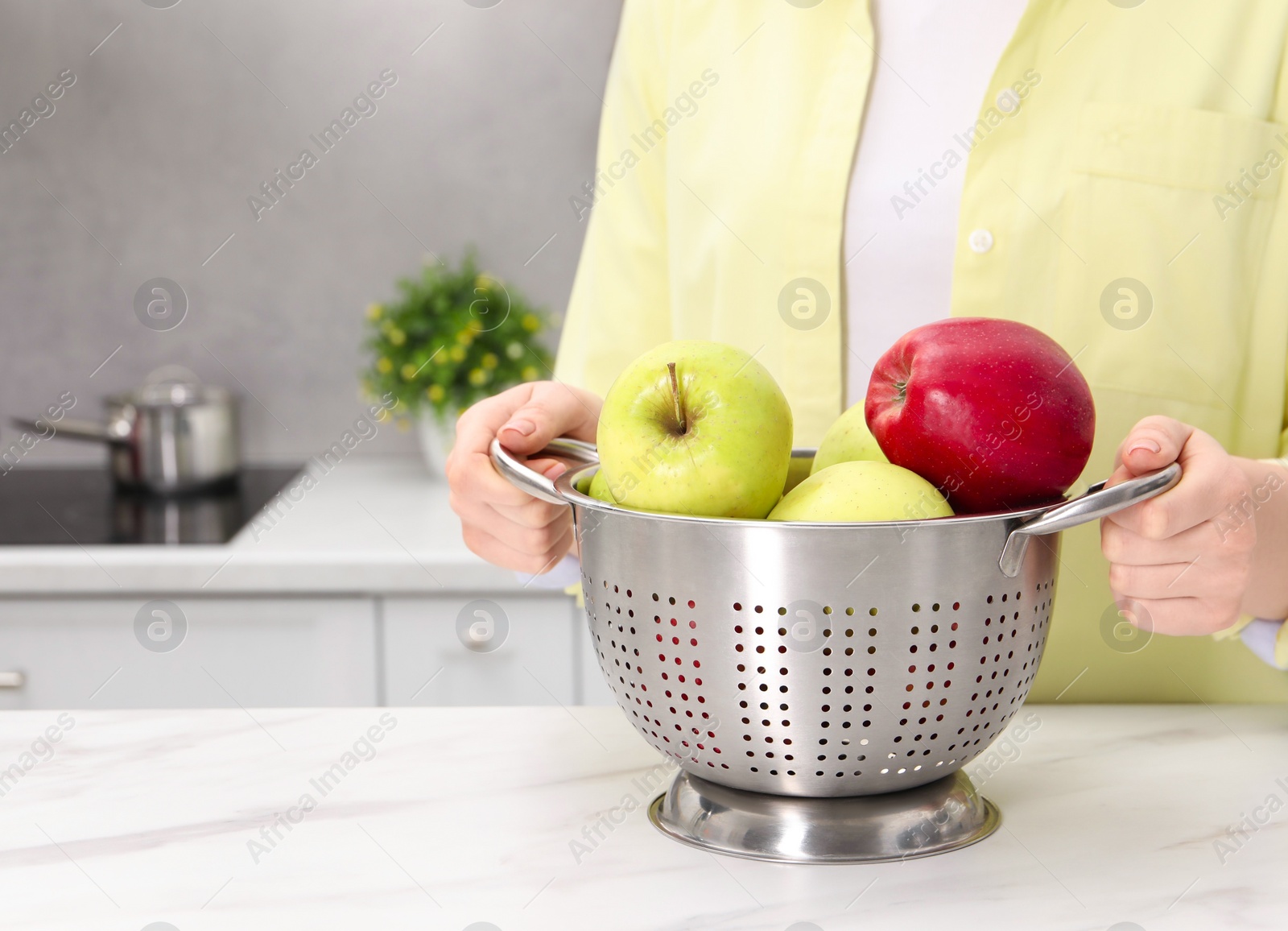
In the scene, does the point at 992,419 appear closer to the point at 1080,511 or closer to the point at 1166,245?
the point at 1080,511

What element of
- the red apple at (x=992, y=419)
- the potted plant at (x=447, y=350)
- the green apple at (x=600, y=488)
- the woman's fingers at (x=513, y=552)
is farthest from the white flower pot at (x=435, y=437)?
the red apple at (x=992, y=419)

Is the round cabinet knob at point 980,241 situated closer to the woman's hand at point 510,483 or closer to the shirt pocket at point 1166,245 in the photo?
the shirt pocket at point 1166,245

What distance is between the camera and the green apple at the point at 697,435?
533mm

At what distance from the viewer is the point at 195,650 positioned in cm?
147

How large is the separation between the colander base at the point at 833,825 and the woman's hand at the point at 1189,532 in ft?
0.45

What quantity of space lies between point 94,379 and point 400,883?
5.70ft

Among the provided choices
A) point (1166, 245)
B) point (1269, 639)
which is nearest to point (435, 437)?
point (1166, 245)

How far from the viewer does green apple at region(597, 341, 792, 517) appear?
0.53 meters

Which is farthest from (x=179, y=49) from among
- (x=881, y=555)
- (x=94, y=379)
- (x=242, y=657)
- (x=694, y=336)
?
(x=881, y=555)

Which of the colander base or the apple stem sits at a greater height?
the apple stem

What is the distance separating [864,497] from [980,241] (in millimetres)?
421

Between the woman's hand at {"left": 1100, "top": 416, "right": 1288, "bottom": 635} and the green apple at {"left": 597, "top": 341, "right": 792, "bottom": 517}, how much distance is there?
0.16m

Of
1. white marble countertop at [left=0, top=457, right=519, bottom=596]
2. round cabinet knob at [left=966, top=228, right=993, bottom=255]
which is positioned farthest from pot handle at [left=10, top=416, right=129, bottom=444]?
round cabinet knob at [left=966, top=228, right=993, bottom=255]

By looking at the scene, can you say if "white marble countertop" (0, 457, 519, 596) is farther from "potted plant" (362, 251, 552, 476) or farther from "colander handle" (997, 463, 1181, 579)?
"colander handle" (997, 463, 1181, 579)
